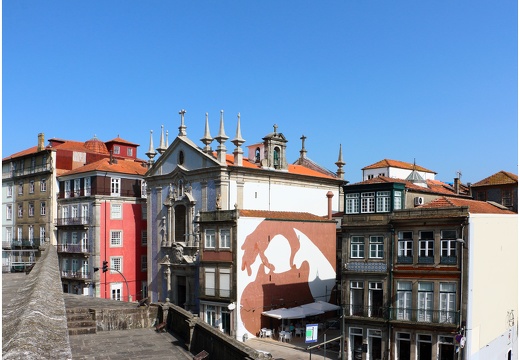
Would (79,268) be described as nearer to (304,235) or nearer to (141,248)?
(141,248)

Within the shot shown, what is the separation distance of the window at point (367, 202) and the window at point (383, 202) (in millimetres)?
400

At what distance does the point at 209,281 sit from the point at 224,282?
1.60 metres

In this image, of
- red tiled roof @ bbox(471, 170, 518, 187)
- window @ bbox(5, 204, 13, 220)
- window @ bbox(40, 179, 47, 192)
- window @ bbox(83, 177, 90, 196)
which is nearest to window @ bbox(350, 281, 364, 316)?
red tiled roof @ bbox(471, 170, 518, 187)

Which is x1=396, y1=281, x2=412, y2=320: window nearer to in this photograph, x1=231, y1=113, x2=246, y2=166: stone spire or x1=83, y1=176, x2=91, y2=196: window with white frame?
x1=231, y1=113, x2=246, y2=166: stone spire

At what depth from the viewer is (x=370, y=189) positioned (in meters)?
33.3

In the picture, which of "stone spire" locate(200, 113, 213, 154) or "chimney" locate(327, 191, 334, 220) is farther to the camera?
"chimney" locate(327, 191, 334, 220)

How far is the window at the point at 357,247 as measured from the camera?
3259 centimetres

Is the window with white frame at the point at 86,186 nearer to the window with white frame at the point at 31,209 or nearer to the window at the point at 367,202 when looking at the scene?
the window with white frame at the point at 31,209

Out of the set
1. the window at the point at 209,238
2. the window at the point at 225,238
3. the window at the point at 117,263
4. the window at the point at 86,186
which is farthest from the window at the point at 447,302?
the window at the point at 86,186

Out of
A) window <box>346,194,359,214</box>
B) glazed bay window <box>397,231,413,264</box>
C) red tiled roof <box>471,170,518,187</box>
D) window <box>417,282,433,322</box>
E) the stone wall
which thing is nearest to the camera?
the stone wall

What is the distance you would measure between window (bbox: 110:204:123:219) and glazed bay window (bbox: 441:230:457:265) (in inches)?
1439

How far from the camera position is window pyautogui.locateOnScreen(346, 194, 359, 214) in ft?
111

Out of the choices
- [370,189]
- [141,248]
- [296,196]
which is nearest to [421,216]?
[370,189]

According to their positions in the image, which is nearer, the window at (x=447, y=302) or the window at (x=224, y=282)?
the window at (x=447, y=302)
